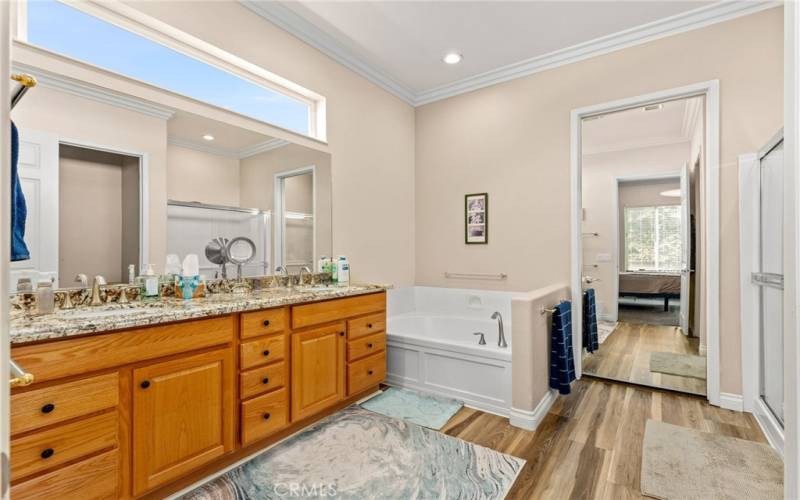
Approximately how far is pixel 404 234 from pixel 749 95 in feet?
9.64

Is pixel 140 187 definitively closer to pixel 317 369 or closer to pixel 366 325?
pixel 317 369

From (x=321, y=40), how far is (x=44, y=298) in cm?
254

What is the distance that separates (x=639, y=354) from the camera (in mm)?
3508

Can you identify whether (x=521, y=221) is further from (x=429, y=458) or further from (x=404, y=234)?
(x=429, y=458)

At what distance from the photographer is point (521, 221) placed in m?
3.55

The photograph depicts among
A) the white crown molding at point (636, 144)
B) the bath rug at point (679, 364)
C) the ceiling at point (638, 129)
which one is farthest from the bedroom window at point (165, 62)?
the bath rug at point (679, 364)

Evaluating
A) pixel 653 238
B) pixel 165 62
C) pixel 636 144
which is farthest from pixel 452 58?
pixel 653 238

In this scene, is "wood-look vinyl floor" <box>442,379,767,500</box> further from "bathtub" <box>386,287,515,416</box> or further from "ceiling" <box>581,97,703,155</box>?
"ceiling" <box>581,97,703,155</box>

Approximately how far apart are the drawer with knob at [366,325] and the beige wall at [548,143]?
1.30 metres

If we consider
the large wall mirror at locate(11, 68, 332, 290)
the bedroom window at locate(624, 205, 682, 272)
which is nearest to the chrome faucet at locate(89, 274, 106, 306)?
the large wall mirror at locate(11, 68, 332, 290)

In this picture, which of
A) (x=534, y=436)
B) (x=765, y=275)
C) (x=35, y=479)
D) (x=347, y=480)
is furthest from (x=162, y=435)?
(x=765, y=275)

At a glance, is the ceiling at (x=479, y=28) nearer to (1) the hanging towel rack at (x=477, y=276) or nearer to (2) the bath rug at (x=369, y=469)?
(1) the hanging towel rack at (x=477, y=276)

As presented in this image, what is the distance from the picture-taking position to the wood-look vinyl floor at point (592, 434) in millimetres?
1829

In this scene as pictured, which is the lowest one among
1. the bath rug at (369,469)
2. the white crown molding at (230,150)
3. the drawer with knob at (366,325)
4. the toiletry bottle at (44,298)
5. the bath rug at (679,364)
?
the bath rug at (369,469)
